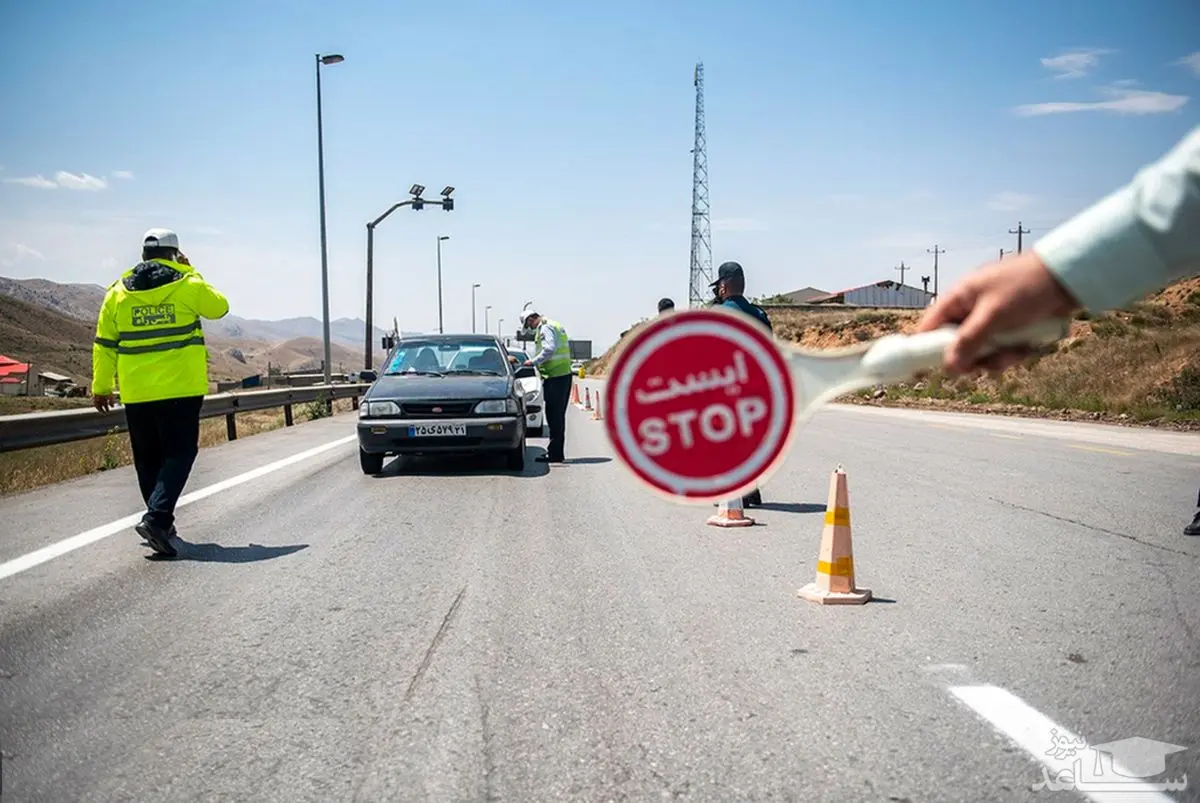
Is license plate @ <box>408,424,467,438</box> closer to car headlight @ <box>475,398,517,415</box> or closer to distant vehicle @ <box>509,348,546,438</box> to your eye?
car headlight @ <box>475,398,517,415</box>

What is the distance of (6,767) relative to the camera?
354cm

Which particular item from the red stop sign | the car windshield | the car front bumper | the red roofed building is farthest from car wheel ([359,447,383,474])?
the red roofed building

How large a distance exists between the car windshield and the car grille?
971mm

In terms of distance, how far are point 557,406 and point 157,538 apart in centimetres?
641

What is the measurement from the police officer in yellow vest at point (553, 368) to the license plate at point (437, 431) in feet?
3.97

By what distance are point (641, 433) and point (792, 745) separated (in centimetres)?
248

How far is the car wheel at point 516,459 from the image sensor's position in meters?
12.2

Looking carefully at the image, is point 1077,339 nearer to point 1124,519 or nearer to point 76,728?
point 1124,519

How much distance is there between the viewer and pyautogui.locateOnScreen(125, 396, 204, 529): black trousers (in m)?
7.13

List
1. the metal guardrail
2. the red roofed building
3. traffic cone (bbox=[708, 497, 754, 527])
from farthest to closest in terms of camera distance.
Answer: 1. the red roofed building
2. the metal guardrail
3. traffic cone (bbox=[708, 497, 754, 527])

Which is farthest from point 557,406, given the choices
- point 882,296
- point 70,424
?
point 882,296

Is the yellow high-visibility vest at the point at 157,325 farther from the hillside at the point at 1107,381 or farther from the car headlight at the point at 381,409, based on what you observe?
the hillside at the point at 1107,381

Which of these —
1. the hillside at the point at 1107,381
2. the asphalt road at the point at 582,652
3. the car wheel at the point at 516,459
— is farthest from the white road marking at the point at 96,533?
the hillside at the point at 1107,381

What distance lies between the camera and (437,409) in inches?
467
